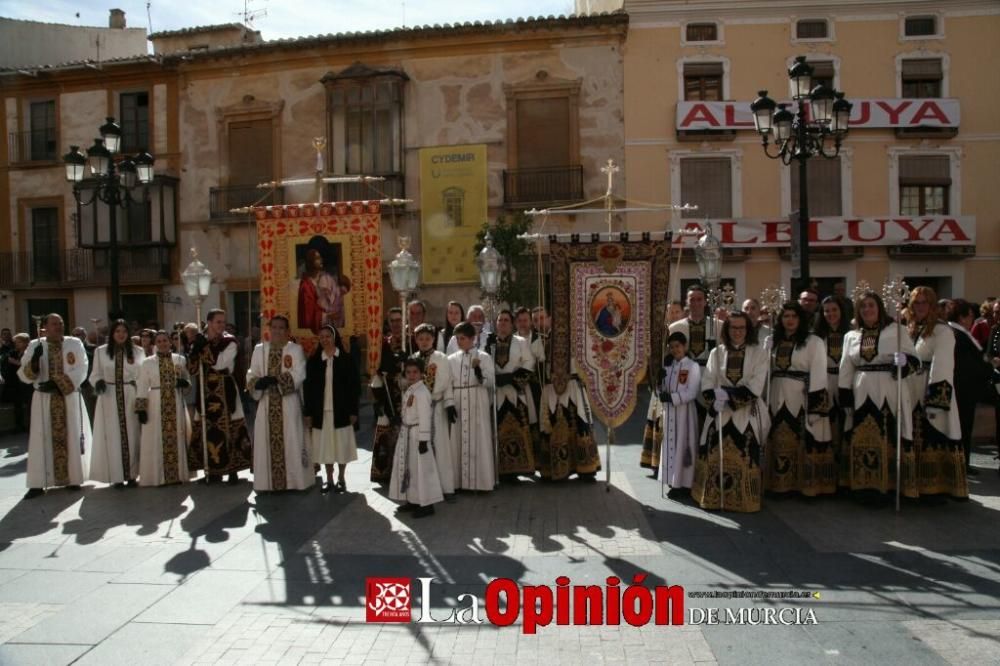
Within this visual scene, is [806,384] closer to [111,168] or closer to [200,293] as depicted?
[200,293]

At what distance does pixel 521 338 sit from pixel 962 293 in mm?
15871

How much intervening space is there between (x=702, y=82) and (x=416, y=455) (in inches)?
627

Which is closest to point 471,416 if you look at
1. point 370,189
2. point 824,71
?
point 370,189

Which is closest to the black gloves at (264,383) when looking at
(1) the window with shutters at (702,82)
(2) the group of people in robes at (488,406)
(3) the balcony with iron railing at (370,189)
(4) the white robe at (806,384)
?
(2) the group of people in robes at (488,406)

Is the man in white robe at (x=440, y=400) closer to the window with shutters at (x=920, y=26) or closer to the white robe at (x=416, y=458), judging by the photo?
the white robe at (x=416, y=458)

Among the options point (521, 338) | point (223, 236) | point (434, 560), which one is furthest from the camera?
point (223, 236)

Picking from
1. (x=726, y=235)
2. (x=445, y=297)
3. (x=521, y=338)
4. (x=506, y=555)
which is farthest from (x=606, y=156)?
(x=506, y=555)

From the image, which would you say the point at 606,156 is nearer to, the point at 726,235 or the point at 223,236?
the point at 726,235

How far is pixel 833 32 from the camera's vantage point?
20234mm

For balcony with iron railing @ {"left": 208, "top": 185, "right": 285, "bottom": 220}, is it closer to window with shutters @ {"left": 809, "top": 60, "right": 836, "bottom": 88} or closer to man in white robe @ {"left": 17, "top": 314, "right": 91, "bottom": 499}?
man in white robe @ {"left": 17, "top": 314, "right": 91, "bottom": 499}

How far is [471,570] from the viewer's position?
19.4 feet

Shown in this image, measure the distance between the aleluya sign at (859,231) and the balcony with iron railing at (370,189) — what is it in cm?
728

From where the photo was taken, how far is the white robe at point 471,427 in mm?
8336

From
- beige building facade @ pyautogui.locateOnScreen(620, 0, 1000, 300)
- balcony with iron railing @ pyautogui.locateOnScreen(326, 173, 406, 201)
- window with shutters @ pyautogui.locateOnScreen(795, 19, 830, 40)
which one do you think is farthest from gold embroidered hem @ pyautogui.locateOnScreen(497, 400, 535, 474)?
window with shutters @ pyautogui.locateOnScreen(795, 19, 830, 40)
